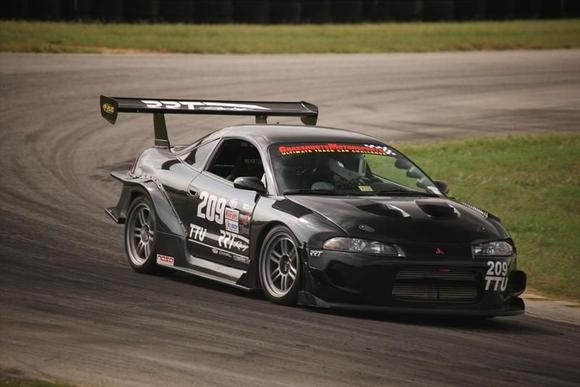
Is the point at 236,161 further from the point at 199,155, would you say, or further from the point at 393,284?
the point at 393,284

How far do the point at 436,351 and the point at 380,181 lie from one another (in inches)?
106

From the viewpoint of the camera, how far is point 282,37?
114ft

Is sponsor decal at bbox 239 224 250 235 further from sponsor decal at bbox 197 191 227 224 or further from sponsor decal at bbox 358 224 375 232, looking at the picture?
sponsor decal at bbox 358 224 375 232

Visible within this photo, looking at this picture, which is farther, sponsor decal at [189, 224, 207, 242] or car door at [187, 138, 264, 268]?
sponsor decal at [189, 224, 207, 242]

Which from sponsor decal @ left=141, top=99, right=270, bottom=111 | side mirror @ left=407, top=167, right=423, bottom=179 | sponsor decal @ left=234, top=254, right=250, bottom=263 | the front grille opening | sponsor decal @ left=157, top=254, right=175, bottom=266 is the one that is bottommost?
sponsor decal @ left=157, top=254, right=175, bottom=266

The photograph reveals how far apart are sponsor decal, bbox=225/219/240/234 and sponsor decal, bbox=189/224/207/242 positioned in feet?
1.21

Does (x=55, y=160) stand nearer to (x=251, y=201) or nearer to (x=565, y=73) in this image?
(x=251, y=201)

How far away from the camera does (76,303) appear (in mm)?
9578

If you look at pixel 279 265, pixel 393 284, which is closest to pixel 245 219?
pixel 279 265

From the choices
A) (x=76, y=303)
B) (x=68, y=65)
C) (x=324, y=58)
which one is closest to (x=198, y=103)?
(x=76, y=303)

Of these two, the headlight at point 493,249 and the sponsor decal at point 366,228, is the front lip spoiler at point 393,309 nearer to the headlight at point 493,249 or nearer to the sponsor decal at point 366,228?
the headlight at point 493,249

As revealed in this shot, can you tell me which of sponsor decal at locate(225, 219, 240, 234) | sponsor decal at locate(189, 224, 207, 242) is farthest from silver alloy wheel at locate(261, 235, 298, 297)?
sponsor decal at locate(189, 224, 207, 242)

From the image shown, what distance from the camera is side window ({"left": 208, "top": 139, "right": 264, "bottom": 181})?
37.5ft

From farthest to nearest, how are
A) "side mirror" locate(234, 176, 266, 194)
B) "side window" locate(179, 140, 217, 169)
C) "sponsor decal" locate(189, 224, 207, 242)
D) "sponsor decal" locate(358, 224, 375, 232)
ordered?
"side window" locate(179, 140, 217, 169) → "sponsor decal" locate(189, 224, 207, 242) → "side mirror" locate(234, 176, 266, 194) → "sponsor decal" locate(358, 224, 375, 232)
